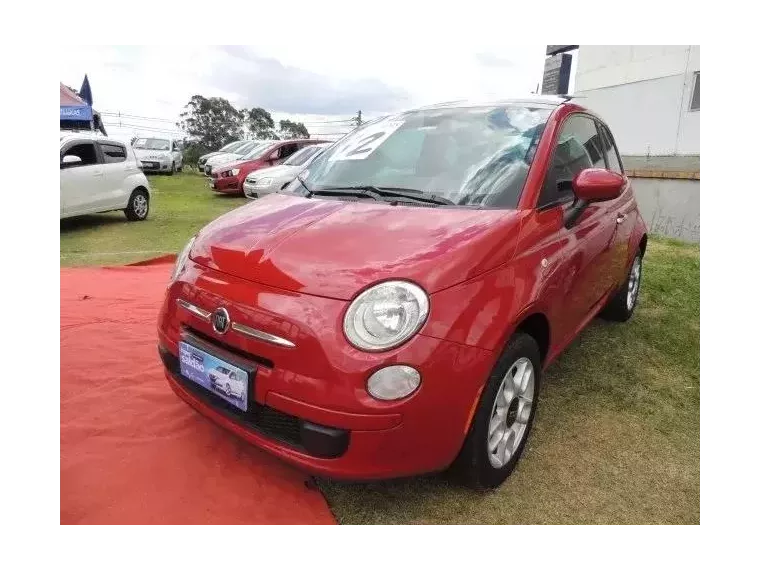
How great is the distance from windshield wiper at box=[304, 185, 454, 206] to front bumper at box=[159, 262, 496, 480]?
30.8 inches

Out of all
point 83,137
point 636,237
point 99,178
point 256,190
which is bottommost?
point 256,190

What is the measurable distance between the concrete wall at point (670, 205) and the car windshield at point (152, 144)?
51.6ft

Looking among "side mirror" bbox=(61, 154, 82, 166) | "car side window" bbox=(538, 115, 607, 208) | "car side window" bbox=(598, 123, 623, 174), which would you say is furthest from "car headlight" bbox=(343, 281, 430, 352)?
"side mirror" bbox=(61, 154, 82, 166)

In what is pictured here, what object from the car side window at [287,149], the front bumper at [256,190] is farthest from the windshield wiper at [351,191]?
the car side window at [287,149]

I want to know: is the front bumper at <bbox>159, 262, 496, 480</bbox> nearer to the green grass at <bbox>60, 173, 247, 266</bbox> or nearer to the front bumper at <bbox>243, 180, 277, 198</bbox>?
the green grass at <bbox>60, 173, 247, 266</bbox>

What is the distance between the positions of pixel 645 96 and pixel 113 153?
8.83 meters

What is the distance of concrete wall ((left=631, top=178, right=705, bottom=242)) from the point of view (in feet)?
26.1

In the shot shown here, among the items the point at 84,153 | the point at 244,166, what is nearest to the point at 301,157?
the point at 244,166

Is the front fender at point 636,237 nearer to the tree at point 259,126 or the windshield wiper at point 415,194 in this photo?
the windshield wiper at point 415,194

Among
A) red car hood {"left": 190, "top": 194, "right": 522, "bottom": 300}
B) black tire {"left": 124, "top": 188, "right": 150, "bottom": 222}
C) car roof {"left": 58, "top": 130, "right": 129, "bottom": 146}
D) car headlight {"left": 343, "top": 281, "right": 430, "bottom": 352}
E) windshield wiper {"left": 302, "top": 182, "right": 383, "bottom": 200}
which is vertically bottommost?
black tire {"left": 124, "top": 188, "right": 150, "bottom": 222}

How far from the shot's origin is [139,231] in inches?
318

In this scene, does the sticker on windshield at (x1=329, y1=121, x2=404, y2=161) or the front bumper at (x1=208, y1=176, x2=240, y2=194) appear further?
the front bumper at (x1=208, y1=176, x2=240, y2=194)

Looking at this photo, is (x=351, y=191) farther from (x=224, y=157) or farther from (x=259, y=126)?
(x=259, y=126)

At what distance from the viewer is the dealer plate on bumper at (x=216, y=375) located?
6.08 ft
